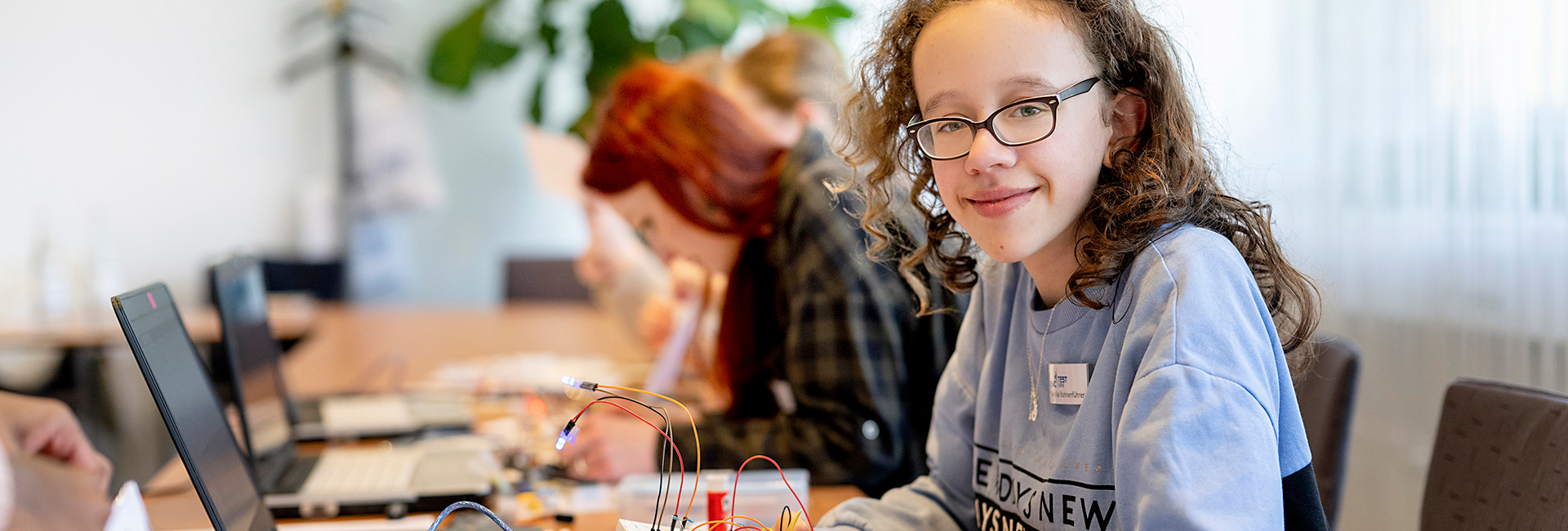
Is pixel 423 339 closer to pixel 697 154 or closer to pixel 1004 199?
pixel 697 154

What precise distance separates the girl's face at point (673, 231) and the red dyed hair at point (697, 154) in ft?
0.08

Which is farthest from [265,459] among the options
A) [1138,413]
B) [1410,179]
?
[1410,179]

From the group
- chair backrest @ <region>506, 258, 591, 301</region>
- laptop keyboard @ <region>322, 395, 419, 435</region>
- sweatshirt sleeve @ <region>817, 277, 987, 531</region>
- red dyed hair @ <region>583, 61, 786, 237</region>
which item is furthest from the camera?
chair backrest @ <region>506, 258, 591, 301</region>

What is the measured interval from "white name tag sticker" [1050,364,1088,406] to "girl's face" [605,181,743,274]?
78cm

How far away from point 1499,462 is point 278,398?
5.24 ft

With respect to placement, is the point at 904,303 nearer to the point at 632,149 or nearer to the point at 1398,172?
the point at 632,149

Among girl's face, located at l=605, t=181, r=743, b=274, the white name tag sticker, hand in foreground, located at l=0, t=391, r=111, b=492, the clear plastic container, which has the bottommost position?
the clear plastic container

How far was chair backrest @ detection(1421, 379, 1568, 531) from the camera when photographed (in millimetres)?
868

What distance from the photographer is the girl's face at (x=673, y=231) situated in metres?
1.55

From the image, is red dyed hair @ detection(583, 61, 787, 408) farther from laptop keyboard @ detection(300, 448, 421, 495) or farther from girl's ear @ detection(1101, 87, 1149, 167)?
girl's ear @ detection(1101, 87, 1149, 167)

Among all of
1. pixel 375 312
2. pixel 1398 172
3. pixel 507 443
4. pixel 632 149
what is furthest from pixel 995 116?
pixel 375 312

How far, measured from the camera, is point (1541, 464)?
0.88 m

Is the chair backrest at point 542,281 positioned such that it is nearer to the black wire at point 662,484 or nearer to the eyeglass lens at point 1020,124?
the black wire at point 662,484

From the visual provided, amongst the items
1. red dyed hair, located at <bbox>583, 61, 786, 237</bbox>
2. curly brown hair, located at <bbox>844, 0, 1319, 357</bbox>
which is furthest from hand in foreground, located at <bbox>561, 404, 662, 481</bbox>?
curly brown hair, located at <bbox>844, 0, 1319, 357</bbox>
